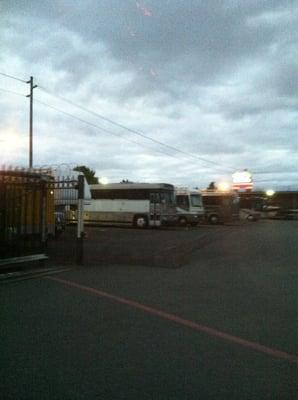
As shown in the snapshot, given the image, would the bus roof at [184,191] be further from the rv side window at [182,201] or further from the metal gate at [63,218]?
the metal gate at [63,218]

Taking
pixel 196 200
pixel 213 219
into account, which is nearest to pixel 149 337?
Result: pixel 196 200

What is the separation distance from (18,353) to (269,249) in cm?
1528

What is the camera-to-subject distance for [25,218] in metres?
12.6

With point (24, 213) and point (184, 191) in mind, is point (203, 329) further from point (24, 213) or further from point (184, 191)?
point (184, 191)

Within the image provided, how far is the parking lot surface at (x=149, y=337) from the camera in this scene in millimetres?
4965

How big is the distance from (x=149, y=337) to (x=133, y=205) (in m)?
28.2

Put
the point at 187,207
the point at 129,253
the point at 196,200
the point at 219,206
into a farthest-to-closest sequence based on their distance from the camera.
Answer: the point at 219,206 → the point at 196,200 → the point at 187,207 → the point at 129,253

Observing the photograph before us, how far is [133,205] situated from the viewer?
34.8 metres

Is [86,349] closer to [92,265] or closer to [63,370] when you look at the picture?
[63,370]

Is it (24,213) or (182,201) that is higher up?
(182,201)

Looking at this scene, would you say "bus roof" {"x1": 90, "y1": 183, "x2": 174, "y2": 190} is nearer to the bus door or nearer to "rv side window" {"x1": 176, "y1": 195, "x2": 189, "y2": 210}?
the bus door

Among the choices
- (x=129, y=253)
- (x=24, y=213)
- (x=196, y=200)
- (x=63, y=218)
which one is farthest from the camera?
(x=196, y=200)

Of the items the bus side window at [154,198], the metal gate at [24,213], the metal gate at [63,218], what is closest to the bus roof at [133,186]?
the bus side window at [154,198]

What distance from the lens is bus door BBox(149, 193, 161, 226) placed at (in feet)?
112
